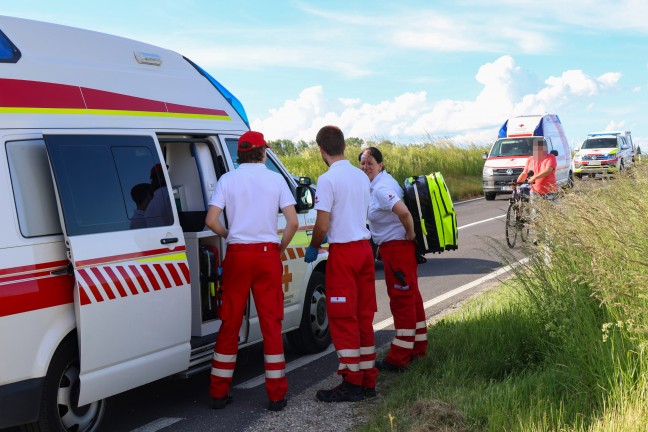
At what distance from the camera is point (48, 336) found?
4.55 meters

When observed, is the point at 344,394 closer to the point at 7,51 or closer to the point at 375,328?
the point at 375,328

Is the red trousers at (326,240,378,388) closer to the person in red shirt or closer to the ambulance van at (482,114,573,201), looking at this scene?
the person in red shirt

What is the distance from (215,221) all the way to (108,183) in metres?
0.84

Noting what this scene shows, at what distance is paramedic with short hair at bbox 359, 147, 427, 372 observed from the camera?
6.28 m

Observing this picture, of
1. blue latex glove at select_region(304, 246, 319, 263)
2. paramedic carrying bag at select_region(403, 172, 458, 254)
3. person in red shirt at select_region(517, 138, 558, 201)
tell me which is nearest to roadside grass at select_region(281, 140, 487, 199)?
person in red shirt at select_region(517, 138, 558, 201)

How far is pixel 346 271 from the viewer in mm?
5742

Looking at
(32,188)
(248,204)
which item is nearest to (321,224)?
(248,204)

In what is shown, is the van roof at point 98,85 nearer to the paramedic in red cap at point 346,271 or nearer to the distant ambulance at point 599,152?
the paramedic in red cap at point 346,271

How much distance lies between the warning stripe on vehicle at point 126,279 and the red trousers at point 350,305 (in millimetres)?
1092

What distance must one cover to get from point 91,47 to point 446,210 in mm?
3137

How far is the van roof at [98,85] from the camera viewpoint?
4.75 metres

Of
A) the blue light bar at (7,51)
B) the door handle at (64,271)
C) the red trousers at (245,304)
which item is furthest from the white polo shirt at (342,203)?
the blue light bar at (7,51)

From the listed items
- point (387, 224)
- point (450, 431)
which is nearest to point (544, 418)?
point (450, 431)

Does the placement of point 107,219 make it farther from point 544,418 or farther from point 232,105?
point 544,418
